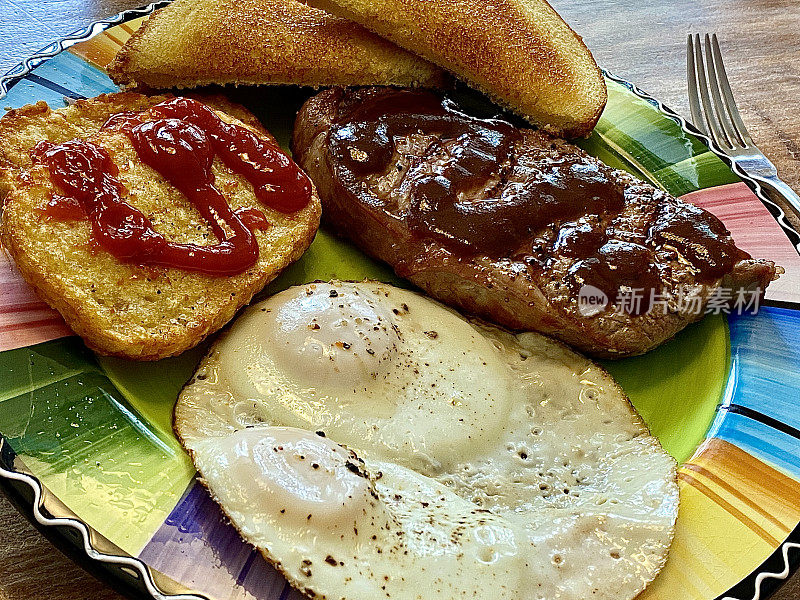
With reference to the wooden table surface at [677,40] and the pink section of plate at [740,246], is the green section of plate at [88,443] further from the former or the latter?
the wooden table surface at [677,40]

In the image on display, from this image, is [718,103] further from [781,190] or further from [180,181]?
[180,181]

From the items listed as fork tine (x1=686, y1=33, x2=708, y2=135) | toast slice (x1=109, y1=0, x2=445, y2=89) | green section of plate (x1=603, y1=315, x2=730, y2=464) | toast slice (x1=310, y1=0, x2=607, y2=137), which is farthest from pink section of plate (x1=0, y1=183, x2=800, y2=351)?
toast slice (x1=109, y1=0, x2=445, y2=89)

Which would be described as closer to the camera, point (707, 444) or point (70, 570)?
point (70, 570)

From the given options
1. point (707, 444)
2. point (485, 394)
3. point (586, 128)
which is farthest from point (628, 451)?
point (586, 128)

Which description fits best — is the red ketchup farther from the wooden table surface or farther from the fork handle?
the fork handle

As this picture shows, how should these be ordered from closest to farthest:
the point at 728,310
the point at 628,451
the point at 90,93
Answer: the point at 628,451 → the point at 728,310 → the point at 90,93

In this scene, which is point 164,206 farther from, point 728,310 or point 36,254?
point 728,310

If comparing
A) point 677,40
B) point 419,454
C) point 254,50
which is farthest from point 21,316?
point 677,40
